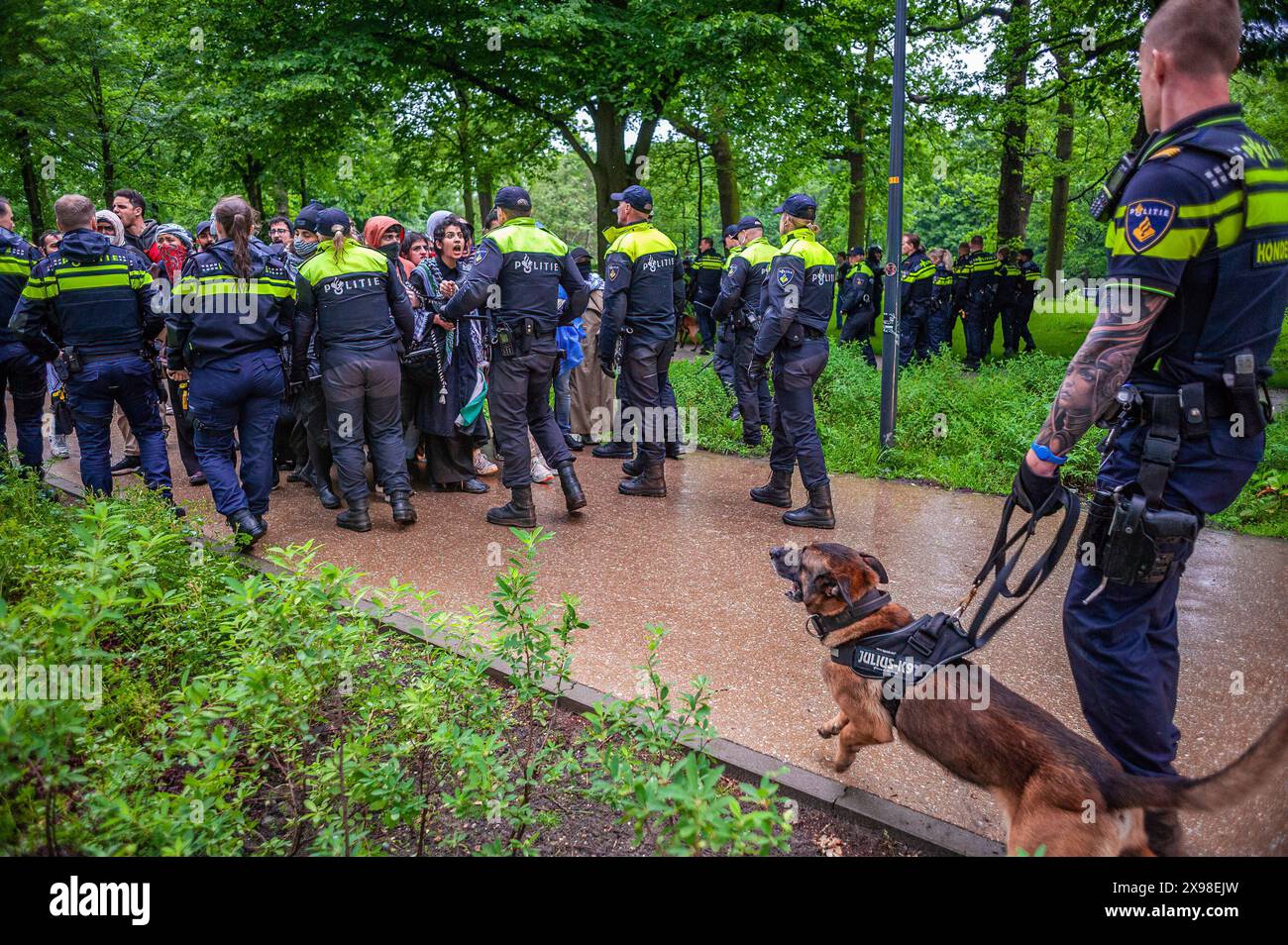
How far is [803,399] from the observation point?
6.96 m

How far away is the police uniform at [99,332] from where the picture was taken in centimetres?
653

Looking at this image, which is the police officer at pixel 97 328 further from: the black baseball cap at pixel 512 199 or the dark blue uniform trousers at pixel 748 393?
the dark blue uniform trousers at pixel 748 393

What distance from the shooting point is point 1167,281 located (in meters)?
2.49

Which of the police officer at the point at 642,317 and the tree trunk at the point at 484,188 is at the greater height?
the tree trunk at the point at 484,188

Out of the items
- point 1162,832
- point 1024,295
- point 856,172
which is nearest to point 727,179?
point 856,172

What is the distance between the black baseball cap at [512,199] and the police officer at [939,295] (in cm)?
1046

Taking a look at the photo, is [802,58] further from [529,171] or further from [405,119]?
[529,171]

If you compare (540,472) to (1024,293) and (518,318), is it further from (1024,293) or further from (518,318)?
(1024,293)

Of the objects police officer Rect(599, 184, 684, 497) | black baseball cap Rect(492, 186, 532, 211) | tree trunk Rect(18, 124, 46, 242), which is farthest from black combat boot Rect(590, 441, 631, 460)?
tree trunk Rect(18, 124, 46, 242)

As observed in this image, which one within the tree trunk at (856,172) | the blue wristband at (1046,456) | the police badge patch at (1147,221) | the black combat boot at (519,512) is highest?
the tree trunk at (856,172)

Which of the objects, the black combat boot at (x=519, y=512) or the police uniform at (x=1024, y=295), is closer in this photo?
the black combat boot at (x=519, y=512)

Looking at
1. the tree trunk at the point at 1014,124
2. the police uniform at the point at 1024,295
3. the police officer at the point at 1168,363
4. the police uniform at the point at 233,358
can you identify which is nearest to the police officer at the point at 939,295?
the police uniform at the point at 1024,295

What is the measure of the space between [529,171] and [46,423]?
13204 mm

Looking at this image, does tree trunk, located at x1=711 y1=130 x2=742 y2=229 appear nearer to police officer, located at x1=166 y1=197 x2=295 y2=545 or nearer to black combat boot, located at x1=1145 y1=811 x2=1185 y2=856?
police officer, located at x1=166 y1=197 x2=295 y2=545
